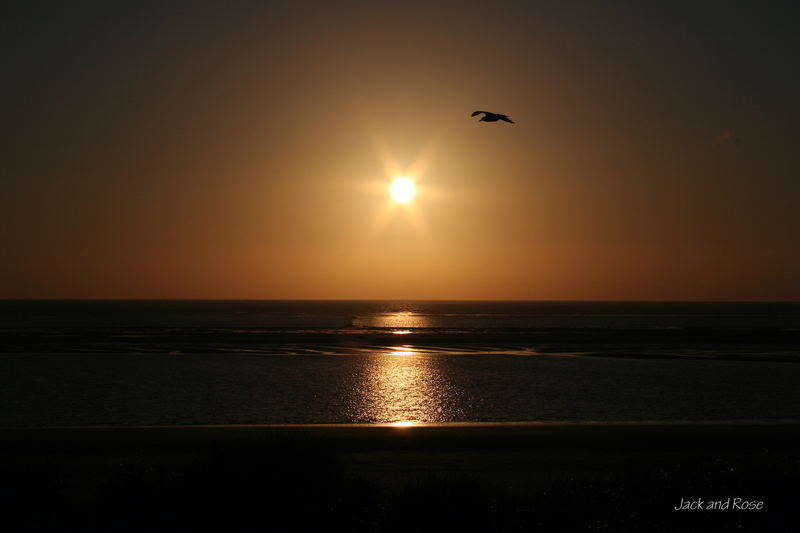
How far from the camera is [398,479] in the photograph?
12.9 m

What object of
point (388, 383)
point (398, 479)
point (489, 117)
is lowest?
point (388, 383)

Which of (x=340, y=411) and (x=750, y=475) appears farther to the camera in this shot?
(x=340, y=411)

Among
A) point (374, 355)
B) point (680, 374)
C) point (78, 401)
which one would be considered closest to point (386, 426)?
point (78, 401)

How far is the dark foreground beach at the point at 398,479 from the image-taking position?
10305 mm

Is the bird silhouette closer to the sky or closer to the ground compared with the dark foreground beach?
closer to the sky

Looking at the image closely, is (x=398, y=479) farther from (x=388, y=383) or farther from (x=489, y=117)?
(x=388, y=383)

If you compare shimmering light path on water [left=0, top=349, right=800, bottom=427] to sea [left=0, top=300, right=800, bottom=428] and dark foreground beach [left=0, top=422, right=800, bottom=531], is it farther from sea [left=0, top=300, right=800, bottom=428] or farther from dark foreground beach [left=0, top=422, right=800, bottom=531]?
dark foreground beach [left=0, top=422, right=800, bottom=531]

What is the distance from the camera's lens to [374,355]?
52344 millimetres

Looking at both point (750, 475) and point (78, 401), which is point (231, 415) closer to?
point (78, 401)

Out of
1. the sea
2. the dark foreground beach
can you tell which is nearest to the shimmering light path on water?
the sea

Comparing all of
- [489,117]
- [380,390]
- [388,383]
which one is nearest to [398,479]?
[489,117]

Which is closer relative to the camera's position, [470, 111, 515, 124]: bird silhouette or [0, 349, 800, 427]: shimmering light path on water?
[470, 111, 515, 124]: bird silhouette

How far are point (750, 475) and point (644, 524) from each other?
3323 mm

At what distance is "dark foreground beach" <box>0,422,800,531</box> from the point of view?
A: 33.8 feet
